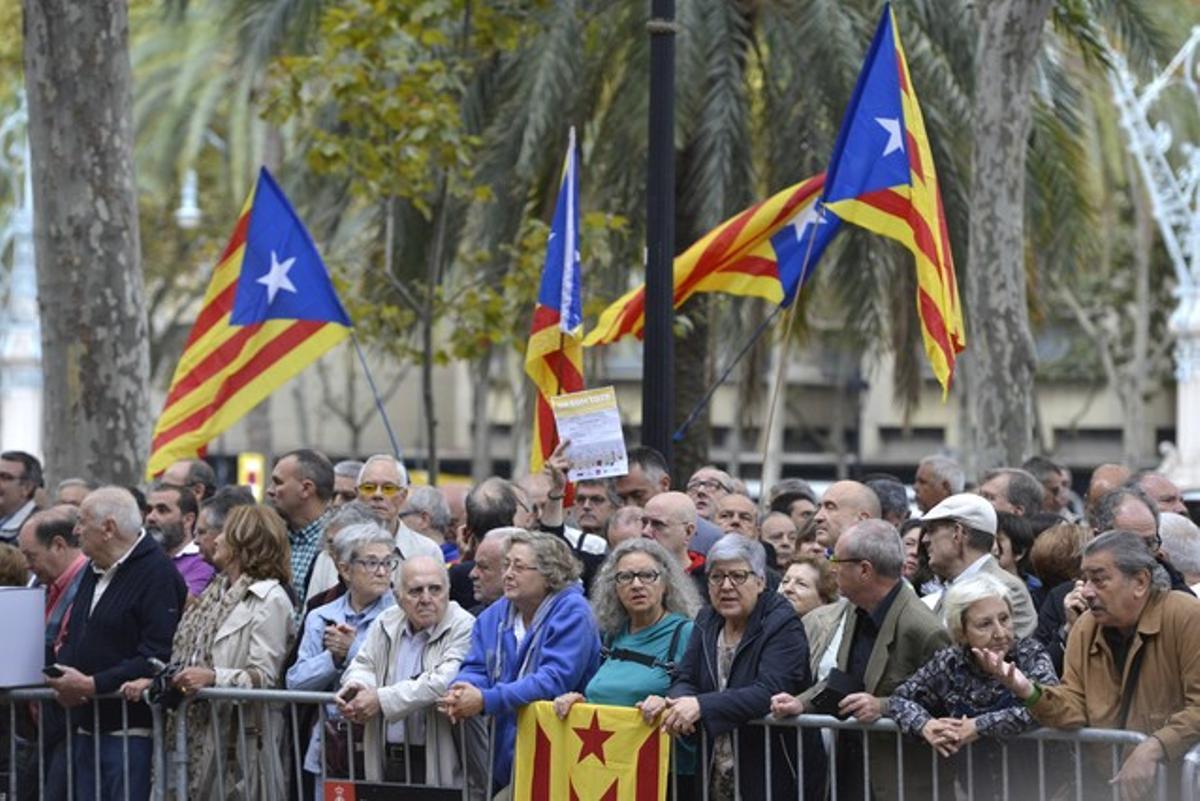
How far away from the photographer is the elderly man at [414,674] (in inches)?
356

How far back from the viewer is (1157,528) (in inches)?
359

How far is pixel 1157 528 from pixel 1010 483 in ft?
4.20

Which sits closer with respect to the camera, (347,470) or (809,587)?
(809,587)

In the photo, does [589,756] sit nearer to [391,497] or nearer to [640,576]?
[640,576]

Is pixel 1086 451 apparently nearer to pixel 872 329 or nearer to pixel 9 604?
pixel 872 329

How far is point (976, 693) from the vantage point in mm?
7965

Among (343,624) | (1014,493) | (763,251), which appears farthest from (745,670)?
(763,251)

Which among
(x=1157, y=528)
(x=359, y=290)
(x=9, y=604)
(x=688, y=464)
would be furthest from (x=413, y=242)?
(x=1157, y=528)

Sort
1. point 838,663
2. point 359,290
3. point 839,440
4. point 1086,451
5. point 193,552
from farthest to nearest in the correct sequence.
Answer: point 1086,451
point 839,440
point 359,290
point 193,552
point 838,663

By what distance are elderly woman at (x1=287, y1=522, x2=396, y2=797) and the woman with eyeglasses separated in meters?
1.04

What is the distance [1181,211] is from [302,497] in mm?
27668

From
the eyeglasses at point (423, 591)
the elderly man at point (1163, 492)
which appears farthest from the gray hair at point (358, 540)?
the elderly man at point (1163, 492)

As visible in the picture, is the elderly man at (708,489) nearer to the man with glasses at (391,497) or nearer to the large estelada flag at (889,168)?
the large estelada flag at (889,168)

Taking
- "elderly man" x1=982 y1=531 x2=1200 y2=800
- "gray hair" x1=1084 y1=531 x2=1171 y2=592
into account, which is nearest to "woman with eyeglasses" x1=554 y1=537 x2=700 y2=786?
"elderly man" x1=982 y1=531 x2=1200 y2=800
